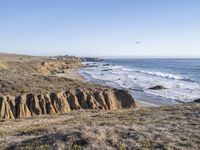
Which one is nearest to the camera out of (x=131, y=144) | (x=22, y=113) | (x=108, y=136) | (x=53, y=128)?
(x=131, y=144)

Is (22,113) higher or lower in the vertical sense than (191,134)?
lower

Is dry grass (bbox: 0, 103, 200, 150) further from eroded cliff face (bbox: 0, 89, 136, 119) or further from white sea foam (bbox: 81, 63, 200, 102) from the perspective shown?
white sea foam (bbox: 81, 63, 200, 102)

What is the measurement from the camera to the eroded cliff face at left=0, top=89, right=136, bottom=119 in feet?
79.6

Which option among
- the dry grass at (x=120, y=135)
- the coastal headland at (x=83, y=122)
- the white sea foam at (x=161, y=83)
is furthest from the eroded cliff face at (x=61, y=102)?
the white sea foam at (x=161, y=83)

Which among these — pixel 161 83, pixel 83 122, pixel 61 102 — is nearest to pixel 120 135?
pixel 83 122

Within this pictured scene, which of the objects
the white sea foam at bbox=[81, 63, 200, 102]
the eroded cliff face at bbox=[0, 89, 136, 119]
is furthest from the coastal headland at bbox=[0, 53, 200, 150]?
the white sea foam at bbox=[81, 63, 200, 102]

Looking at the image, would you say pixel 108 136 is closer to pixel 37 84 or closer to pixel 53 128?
pixel 53 128

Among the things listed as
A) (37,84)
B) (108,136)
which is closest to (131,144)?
(108,136)

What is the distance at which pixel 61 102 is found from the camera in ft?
85.6

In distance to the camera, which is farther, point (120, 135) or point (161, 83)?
point (161, 83)

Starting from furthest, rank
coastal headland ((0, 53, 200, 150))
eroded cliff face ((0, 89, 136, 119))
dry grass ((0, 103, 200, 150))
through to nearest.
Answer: eroded cliff face ((0, 89, 136, 119))
coastal headland ((0, 53, 200, 150))
dry grass ((0, 103, 200, 150))

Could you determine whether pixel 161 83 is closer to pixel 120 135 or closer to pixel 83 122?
pixel 83 122

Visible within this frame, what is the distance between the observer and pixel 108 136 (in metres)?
13.6

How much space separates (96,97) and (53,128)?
12.3 m
